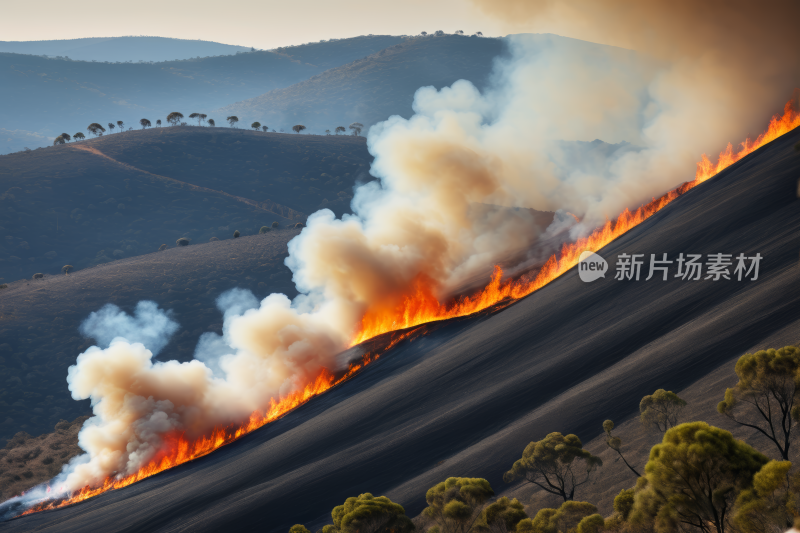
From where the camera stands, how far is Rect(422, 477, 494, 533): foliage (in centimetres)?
2283

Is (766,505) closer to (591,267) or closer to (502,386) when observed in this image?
(502,386)

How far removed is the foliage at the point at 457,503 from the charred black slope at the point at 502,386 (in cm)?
553

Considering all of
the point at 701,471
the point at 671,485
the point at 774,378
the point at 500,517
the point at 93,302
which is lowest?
the point at 500,517

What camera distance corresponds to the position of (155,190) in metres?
155

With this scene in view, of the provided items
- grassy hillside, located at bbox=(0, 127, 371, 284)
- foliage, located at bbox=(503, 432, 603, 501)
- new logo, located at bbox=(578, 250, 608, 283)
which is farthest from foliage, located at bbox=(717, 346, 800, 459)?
grassy hillside, located at bbox=(0, 127, 371, 284)

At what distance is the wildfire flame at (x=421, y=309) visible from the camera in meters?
47.7

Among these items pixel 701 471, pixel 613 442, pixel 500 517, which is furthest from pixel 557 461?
pixel 701 471

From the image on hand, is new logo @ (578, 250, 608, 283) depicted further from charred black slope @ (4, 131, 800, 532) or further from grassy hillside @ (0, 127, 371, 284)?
grassy hillside @ (0, 127, 371, 284)

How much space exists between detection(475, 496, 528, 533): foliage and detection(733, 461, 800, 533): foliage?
9.12m

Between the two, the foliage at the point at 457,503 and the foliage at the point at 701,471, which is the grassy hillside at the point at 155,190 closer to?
the foliage at the point at 457,503

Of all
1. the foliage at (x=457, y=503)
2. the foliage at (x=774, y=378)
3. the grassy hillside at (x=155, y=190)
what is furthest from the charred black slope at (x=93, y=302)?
the foliage at (x=774, y=378)

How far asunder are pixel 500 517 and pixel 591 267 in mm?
31990

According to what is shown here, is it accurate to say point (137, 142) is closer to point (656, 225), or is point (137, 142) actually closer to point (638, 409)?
point (656, 225)

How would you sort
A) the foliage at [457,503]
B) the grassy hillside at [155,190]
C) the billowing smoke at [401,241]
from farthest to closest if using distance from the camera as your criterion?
1. the grassy hillside at [155,190]
2. the billowing smoke at [401,241]
3. the foliage at [457,503]
